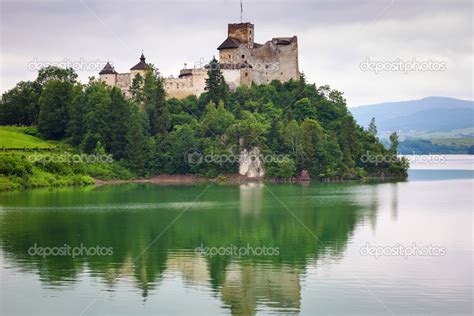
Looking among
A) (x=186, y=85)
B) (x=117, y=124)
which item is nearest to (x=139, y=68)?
(x=186, y=85)

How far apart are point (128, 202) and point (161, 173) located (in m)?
29.6

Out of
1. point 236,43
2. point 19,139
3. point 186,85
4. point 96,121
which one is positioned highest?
point 236,43

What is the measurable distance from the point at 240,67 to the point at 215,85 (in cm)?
480

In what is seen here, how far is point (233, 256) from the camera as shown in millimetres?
34594

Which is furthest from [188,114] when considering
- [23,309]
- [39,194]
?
[23,309]

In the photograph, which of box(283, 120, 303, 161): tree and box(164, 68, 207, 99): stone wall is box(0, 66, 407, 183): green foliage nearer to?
box(283, 120, 303, 161): tree

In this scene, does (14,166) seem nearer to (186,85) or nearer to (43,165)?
(43,165)

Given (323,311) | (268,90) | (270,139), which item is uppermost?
(268,90)

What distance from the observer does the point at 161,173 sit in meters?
87.0

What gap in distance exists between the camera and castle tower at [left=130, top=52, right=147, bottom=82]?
9719cm

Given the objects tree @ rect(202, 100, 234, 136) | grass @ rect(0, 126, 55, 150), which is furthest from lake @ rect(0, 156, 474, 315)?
tree @ rect(202, 100, 234, 136)

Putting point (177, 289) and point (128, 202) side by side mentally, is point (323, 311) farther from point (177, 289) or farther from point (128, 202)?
point (128, 202)

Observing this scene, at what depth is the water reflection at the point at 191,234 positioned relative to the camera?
29516mm

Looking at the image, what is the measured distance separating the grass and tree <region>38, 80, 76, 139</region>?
71.6 inches
